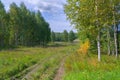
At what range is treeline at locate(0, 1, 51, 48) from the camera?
84269 mm

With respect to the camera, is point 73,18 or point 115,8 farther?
point 115,8

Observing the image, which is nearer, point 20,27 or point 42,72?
point 42,72

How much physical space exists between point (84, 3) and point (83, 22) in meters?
2.19

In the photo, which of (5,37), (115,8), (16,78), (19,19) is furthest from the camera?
(19,19)

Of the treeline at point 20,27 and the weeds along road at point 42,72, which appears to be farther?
the treeline at point 20,27

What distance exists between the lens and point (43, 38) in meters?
120

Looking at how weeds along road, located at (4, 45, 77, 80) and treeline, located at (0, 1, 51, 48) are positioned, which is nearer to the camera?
weeds along road, located at (4, 45, 77, 80)

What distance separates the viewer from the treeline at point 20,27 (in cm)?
8427

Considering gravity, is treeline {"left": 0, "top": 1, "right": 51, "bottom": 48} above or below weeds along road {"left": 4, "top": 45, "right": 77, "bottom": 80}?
above

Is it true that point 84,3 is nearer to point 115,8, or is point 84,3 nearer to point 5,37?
point 115,8

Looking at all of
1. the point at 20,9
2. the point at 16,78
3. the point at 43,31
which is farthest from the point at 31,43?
the point at 16,78

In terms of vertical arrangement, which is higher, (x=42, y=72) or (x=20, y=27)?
(x=20, y=27)

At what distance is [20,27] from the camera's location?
317 feet

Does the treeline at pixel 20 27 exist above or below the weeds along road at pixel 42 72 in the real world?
above
